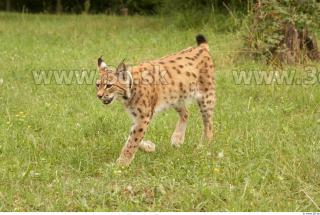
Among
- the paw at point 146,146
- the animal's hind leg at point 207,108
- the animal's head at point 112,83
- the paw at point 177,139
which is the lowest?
the paw at point 177,139

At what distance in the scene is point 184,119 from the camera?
8.54 metres

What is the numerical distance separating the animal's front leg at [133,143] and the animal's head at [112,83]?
44 cm

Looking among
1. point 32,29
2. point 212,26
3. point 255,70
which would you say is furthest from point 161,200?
point 32,29

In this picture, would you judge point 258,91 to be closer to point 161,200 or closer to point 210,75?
point 210,75

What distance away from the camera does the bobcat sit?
727 cm

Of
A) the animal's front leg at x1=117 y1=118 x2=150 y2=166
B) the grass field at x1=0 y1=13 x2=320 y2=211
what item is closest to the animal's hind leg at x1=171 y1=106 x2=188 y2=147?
the grass field at x1=0 y1=13 x2=320 y2=211

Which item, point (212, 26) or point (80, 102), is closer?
point (80, 102)

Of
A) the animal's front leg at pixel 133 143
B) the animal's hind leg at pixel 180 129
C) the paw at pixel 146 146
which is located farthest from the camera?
the animal's hind leg at pixel 180 129

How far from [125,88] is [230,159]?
5.20 ft

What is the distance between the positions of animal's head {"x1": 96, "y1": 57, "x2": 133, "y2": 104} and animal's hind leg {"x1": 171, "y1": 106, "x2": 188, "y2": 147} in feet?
3.25

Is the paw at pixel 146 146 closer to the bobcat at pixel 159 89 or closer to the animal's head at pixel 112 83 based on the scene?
the bobcat at pixel 159 89

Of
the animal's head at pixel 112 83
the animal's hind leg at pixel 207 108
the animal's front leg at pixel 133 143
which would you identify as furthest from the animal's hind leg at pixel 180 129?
the animal's head at pixel 112 83

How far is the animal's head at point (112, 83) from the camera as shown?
7.21m

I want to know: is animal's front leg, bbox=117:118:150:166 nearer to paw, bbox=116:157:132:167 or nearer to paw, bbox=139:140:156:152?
paw, bbox=116:157:132:167
